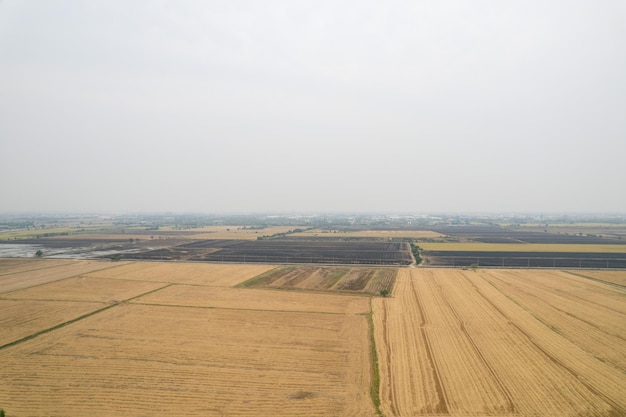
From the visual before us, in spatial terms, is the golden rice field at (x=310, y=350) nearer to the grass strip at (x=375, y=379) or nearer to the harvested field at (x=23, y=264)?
the grass strip at (x=375, y=379)

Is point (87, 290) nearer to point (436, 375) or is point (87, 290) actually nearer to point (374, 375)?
point (374, 375)

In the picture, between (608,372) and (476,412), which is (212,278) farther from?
(608,372)

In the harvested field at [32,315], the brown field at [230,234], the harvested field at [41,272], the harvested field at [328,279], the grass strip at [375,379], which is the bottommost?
the grass strip at [375,379]

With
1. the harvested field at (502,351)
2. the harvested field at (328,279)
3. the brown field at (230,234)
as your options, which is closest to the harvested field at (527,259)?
the harvested field at (328,279)

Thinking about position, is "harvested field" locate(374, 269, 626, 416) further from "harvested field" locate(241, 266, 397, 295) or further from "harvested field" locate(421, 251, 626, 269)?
"harvested field" locate(421, 251, 626, 269)

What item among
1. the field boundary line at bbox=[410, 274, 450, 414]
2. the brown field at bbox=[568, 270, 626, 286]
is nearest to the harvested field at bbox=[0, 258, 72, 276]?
the field boundary line at bbox=[410, 274, 450, 414]

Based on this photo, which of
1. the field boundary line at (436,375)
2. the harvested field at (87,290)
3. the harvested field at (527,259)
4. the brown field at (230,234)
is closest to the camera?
the field boundary line at (436,375)

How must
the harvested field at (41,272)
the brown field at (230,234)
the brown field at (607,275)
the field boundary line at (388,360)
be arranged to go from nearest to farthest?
1. the field boundary line at (388,360)
2. the harvested field at (41,272)
3. the brown field at (607,275)
4. the brown field at (230,234)

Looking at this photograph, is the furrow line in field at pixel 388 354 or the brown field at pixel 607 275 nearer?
the furrow line in field at pixel 388 354
